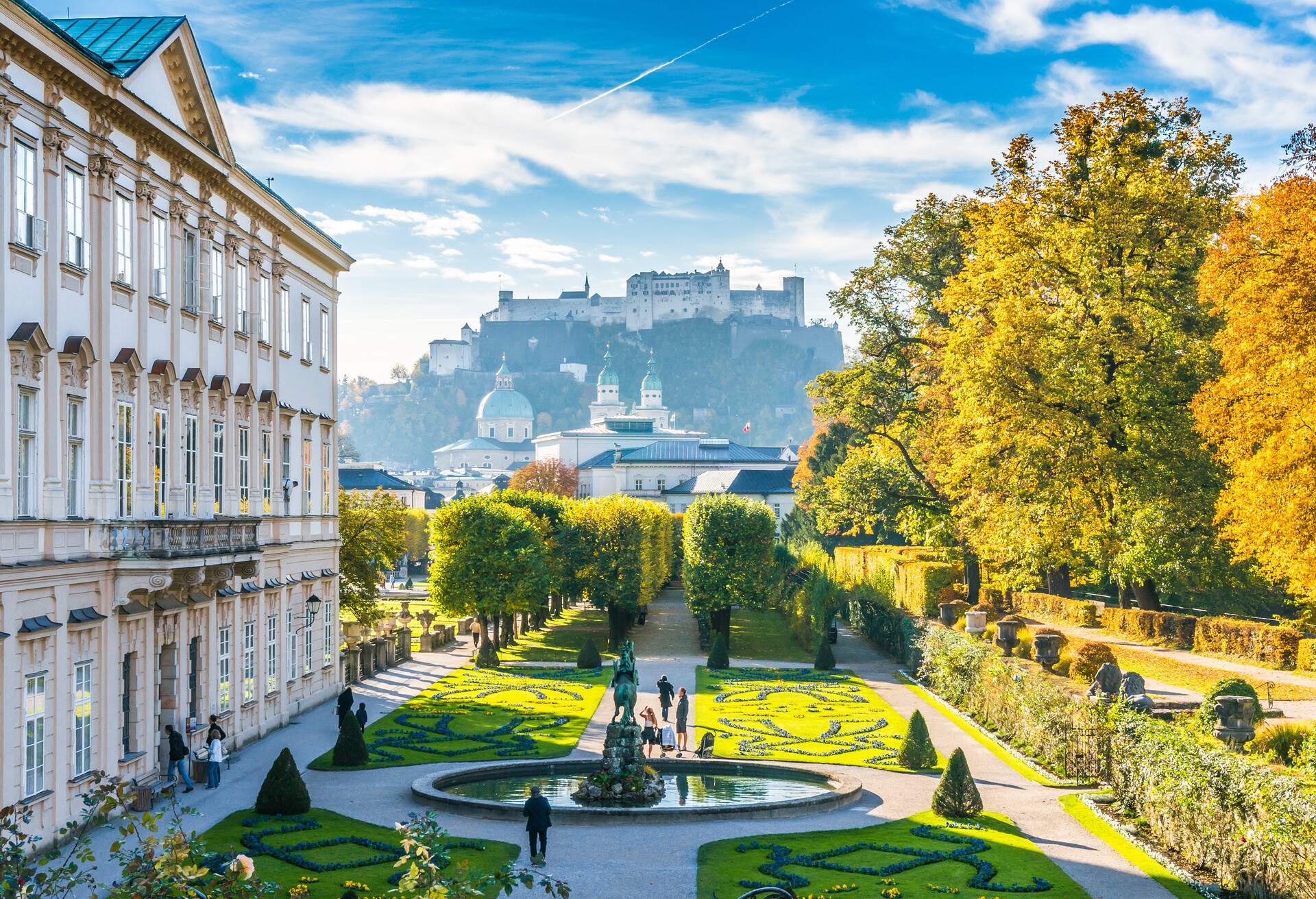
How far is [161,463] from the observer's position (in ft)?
89.7

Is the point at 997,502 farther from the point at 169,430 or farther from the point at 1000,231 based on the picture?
the point at 169,430

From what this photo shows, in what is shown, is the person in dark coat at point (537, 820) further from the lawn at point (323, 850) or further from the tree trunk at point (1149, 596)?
the tree trunk at point (1149, 596)

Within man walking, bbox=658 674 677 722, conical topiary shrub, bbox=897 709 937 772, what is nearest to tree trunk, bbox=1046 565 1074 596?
man walking, bbox=658 674 677 722

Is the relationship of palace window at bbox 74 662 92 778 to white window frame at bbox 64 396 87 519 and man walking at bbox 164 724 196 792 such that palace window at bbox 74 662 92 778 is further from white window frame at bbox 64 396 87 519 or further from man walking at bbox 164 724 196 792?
man walking at bbox 164 724 196 792

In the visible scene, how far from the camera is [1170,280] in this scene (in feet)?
132

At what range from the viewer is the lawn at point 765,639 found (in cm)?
5678

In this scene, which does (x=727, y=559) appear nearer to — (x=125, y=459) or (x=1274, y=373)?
(x=1274, y=373)


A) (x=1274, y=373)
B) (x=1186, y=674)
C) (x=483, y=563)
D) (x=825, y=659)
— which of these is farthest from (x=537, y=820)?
(x=483, y=563)

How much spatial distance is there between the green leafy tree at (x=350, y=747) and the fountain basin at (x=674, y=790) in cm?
238

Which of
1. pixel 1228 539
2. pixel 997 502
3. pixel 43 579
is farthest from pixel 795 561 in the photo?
pixel 43 579

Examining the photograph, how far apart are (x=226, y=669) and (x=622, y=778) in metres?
11.1

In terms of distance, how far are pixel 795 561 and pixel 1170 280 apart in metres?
47.3

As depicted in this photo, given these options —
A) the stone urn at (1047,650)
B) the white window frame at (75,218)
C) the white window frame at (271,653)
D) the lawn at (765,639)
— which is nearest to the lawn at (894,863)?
the white window frame at (75,218)

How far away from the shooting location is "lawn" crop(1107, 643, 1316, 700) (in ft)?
101
